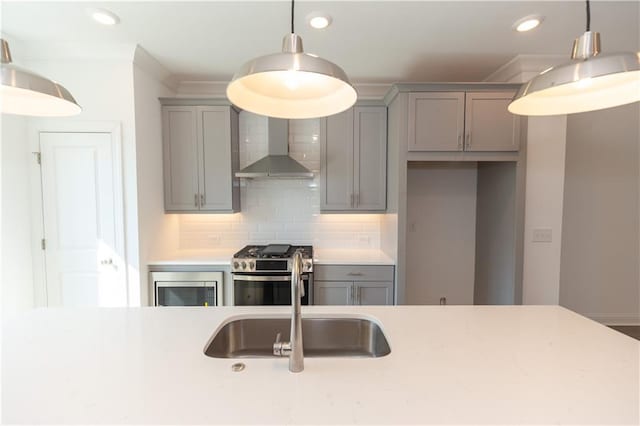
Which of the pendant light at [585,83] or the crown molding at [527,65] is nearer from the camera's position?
the pendant light at [585,83]

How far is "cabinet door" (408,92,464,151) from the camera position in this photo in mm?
2467

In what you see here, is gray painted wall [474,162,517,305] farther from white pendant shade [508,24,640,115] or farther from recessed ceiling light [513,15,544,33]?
white pendant shade [508,24,640,115]

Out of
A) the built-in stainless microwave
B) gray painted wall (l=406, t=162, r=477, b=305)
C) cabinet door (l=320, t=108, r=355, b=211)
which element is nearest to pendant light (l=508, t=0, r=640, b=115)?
cabinet door (l=320, t=108, r=355, b=211)

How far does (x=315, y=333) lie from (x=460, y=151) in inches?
78.0

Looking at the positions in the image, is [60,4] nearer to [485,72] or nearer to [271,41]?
[271,41]

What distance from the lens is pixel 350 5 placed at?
1830 millimetres

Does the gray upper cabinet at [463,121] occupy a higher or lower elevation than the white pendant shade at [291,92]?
higher

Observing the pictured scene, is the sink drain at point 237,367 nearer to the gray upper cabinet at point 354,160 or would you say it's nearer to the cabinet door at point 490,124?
the gray upper cabinet at point 354,160

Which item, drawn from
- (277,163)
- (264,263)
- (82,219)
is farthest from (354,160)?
(82,219)

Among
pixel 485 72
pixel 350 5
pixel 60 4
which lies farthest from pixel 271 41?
pixel 485 72

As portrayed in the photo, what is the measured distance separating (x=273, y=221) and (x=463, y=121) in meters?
2.14

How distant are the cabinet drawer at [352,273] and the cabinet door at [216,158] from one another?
115cm

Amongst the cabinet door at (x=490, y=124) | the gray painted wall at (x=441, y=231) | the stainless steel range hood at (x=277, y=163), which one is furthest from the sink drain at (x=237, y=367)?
the gray painted wall at (x=441, y=231)

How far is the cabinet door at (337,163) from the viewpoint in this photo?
9.68 ft
